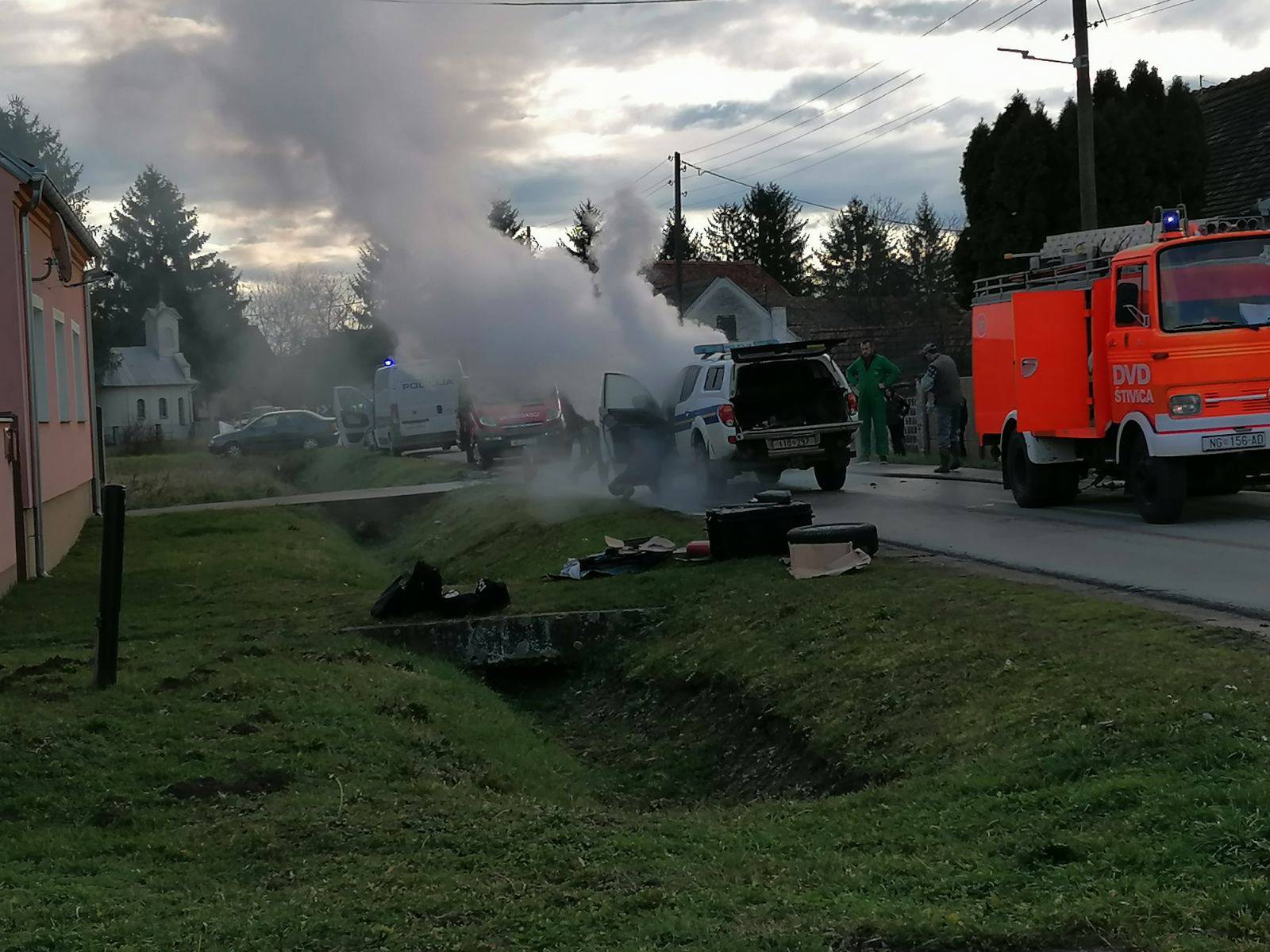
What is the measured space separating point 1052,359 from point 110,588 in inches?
418

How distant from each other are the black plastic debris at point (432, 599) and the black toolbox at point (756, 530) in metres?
2.13

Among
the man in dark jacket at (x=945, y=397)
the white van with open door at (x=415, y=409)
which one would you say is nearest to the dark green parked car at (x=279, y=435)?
the white van with open door at (x=415, y=409)

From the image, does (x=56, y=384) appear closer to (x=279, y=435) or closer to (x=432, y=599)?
(x=432, y=599)

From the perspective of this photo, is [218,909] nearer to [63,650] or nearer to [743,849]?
[743,849]

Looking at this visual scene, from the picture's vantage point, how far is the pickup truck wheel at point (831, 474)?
66.8 ft

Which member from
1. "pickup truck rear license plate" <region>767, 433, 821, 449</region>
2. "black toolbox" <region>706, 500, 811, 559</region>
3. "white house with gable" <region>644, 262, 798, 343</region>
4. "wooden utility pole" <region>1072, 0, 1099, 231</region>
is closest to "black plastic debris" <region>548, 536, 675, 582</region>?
"black toolbox" <region>706, 500, 811, 559</region>

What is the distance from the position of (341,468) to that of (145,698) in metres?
33.3

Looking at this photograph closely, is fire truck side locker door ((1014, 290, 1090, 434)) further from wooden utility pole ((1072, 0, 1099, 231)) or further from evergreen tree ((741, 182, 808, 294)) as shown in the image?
evergreen tree ((741, 182, 808, 294))

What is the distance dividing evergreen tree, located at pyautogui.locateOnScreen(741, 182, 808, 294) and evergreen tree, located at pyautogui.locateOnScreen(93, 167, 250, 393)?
3110 centimetres

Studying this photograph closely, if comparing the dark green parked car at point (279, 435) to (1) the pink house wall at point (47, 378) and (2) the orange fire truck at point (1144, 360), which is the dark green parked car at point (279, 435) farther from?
(2) the orange fire truck at point (1144, 360)

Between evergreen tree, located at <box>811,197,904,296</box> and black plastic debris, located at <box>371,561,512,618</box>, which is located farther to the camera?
evergreen tree, located at <box>811,197,904,296</box>

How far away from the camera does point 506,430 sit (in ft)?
99.9

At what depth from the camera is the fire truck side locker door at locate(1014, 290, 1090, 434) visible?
15781mm

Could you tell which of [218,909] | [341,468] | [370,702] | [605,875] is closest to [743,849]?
[605,875]
